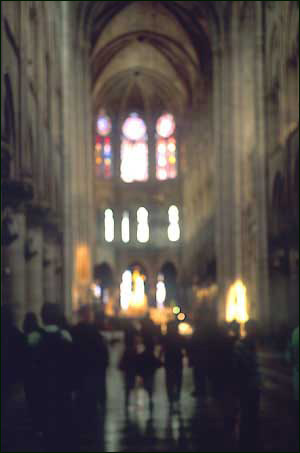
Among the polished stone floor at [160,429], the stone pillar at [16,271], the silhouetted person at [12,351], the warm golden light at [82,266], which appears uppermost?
the warm golden light at [82,266]

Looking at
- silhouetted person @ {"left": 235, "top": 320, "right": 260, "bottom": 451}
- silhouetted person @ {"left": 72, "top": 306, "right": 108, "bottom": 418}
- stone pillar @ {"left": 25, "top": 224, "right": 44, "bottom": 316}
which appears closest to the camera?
silhouetted person @ {"left": 235, "top": 320, "right": 260, "bottom": 451}

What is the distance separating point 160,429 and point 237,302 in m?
26.4

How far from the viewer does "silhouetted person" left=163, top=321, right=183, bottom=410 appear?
539 inches

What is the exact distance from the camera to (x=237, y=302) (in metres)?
37.3

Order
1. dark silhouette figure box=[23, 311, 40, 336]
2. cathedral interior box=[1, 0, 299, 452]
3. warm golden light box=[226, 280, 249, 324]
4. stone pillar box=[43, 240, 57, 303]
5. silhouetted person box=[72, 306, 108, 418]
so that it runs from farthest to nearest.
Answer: warm golden light box=[226, 280, 249, 324] < stone pillar box=[43, 240, 57, 303] < cathedral interior box=[1, 0, 299, 452] < silhouetted person box=[72, 306, 108, 418] < dark silhouette figure box=[23, 311, 40, 336]

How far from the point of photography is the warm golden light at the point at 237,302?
36938 mm

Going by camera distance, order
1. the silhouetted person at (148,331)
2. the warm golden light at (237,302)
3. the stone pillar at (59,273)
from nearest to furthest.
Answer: the silhouetted person at (148,331)
the stone pillar at (59,273)
the warm golden light at (237,302)

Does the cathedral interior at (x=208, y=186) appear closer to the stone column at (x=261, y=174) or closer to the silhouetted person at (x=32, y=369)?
the stone column at (x=261, y=174)

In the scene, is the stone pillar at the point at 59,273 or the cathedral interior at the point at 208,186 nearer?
the cathedral interior at the point at 208,186

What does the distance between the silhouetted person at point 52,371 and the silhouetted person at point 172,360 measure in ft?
12.5

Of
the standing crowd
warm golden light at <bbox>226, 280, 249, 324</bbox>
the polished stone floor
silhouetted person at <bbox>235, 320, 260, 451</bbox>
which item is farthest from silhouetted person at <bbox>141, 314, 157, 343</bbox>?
warm golden light at <bbox>226, 280, 249, 324</bbox>

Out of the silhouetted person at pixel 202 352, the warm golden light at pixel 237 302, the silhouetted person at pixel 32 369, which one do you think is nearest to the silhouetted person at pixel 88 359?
the silhouetted person at pixel 32 369

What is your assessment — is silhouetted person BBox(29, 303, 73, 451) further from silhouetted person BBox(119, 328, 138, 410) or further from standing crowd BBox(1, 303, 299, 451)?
silhouetted person BBox(119, 328, 138, 410)

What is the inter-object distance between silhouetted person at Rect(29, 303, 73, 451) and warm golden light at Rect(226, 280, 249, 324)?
1033 inches
